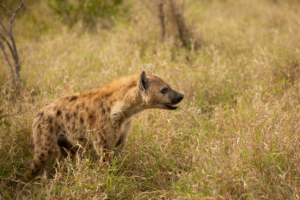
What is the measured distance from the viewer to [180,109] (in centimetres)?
416

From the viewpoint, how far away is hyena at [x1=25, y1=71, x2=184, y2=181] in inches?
111

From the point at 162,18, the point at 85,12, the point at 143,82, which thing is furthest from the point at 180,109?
the point at 85,12

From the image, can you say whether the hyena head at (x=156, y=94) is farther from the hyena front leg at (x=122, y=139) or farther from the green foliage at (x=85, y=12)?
the green foliage at (x=85, y=12)

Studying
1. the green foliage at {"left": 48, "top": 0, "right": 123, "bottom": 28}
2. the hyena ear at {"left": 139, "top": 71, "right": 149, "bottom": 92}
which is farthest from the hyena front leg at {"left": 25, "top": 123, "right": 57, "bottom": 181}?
the green foliage at {"left": 48, "top": 0, "right": 123, "bottom": 28}

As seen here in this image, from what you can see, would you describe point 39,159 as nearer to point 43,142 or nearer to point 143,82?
point 43,142

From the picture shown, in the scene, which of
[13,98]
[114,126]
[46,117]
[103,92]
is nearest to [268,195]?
[114,126]

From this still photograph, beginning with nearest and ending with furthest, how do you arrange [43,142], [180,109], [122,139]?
[43,142] → [122,139] → [180,109]

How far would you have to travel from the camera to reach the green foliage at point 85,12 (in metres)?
8.03

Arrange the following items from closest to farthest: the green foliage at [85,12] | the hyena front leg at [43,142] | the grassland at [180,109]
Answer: the grassland at [180,109]
the hyena front leg at [43,142]
the green foliage at [85,12]

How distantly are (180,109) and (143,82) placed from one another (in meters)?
1.33

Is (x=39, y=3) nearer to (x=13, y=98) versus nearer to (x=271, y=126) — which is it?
(x=13, y=98)

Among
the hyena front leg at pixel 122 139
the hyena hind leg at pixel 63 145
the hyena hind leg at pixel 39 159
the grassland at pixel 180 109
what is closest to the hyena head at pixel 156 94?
the hyena front leg at pixel 122 139

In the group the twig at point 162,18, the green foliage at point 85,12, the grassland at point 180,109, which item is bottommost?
the grassland at point 180,109

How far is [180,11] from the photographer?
691 centimetres
